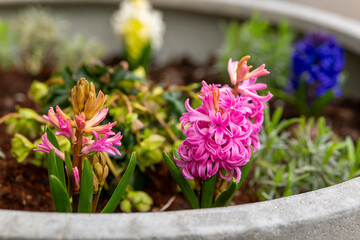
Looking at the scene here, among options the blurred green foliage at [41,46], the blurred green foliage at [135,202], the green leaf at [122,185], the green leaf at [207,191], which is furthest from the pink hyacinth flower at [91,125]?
the blurred green foliage at [41,46]

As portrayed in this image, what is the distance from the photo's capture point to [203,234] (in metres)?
0.92

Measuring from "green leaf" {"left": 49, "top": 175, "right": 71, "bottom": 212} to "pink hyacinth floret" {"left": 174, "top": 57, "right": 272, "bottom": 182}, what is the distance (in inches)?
10.5

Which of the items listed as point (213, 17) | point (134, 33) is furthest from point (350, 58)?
point (134, 33)

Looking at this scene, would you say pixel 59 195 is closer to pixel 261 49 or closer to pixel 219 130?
pixel 219 130

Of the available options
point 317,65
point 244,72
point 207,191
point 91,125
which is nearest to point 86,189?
point 91,125

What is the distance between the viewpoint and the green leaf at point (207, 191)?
4.02 feet

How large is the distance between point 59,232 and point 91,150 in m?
0.26

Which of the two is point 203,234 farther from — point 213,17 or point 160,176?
point 213,17

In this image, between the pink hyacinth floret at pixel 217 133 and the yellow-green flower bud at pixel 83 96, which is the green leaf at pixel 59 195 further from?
the pink hyacinth floret at pixel 217 133

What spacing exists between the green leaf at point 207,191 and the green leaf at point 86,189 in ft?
0.91

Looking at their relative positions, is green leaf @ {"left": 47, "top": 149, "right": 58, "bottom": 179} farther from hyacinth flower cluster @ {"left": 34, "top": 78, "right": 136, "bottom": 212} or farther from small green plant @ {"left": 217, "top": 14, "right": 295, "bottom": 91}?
small green plant @ {"left": 217, "top": 14, "right": 295, "bottom": 91}

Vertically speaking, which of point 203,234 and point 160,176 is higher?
point 203,234

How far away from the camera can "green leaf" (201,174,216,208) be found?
1.22 metres

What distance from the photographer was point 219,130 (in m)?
1.12
